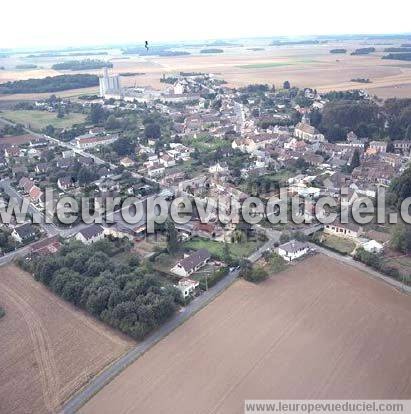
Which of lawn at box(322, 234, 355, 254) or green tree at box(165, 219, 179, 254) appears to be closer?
lawn at box(322, 234, 355, 254)

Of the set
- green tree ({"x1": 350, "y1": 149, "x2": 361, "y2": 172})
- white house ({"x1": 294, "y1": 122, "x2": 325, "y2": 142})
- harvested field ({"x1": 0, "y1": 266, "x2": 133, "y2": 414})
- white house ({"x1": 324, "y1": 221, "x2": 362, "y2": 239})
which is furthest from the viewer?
white house ({"x1": 294, "y1": 122, "x2": 325, "y2": 142})

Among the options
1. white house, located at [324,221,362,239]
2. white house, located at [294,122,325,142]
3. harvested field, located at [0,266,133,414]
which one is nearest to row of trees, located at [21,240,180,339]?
harvested field, located at [0,266,133,414]

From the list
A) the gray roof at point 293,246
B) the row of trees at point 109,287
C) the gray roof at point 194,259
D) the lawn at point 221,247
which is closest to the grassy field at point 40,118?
the lawn at point 221,247

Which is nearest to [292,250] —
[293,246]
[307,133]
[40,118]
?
[293,246]

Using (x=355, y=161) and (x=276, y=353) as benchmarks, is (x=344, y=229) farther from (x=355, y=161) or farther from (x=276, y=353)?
(x=355, y=161)

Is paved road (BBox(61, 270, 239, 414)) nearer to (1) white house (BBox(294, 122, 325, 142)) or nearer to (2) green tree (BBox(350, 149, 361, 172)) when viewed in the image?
(2) green tree (BBox(350, 149, 361, 172))

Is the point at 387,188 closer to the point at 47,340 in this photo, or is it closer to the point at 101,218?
the point at 101,218
